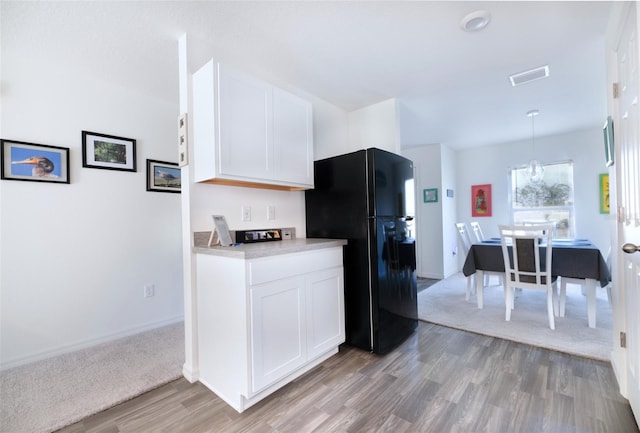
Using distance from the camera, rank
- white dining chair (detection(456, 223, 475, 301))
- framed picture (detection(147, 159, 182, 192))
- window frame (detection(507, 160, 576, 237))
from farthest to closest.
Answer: window frame (detection(507, 160, 576, 237)) → white dining chair (detection(456, 223, 475, 301)) → framed picture (detection(147, 159, 182, 192))

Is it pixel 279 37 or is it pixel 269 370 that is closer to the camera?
pixel 269 370

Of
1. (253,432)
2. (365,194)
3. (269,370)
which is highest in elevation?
(365,194)

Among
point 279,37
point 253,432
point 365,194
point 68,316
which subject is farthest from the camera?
point 68,316

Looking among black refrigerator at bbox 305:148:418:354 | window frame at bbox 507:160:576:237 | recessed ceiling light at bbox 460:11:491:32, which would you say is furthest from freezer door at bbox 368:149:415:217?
window frame at bbox 507:160:576:237

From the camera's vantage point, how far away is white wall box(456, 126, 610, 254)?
445cm

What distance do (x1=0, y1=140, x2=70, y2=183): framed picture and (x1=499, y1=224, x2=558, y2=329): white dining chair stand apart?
410 centimetres


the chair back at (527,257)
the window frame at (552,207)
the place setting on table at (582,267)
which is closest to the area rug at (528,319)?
the place setting on table at (582,267)

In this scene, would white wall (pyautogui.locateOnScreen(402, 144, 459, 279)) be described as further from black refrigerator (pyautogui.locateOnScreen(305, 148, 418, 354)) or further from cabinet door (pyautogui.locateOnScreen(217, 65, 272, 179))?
cabinet door (pyautogui.locateOnScreen(217, 65, 272, 179))

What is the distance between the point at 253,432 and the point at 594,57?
12.2ft

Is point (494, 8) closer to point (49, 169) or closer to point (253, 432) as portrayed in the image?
point (253, 432)

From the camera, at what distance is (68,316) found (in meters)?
2.45

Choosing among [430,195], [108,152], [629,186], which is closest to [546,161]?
[430,195]

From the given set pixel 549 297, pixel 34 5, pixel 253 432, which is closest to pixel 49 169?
pixel 34 5

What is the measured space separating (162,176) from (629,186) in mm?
3632
